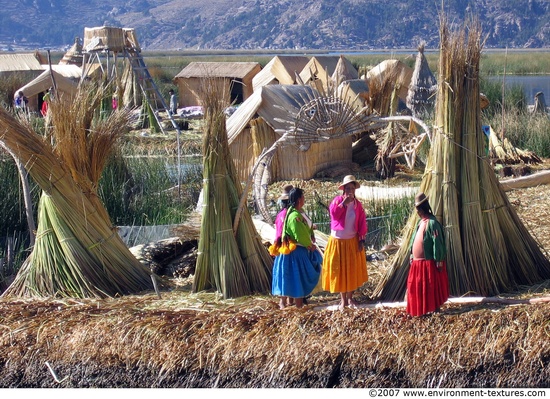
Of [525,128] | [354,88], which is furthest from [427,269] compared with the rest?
[354,88]

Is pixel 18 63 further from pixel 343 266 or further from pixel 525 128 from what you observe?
pixel 343 266

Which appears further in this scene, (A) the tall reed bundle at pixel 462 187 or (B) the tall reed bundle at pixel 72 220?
(B) the tall reed bundle at pixel 72 220

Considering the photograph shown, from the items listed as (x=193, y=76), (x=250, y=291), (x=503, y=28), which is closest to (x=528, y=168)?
(x=250, y=291)

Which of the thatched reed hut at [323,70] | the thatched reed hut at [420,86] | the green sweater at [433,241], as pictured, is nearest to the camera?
the green sweater at [433,241]

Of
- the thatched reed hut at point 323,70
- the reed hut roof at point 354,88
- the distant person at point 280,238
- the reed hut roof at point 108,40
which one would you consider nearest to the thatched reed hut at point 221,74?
the thatched reed hut at point 323,70

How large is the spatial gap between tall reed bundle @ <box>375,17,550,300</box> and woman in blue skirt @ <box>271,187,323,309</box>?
1.78 ft

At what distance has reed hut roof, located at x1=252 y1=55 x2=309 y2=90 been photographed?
70.0 feet

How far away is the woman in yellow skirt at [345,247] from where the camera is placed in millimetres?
5668

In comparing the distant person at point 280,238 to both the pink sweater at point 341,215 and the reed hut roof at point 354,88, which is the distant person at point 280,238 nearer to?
the pink sweater at point 341,215

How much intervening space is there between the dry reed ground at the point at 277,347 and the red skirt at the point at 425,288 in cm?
8

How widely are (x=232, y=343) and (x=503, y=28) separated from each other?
113757mm

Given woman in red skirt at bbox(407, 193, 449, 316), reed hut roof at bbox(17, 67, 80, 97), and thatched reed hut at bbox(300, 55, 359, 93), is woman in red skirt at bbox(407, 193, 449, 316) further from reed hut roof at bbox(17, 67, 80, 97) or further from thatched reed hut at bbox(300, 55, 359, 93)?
reed hut roof at bbox(17, 67, 80, 97)

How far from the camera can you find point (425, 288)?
17.0 ft

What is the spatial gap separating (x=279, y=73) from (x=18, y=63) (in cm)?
964
